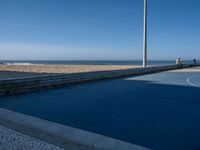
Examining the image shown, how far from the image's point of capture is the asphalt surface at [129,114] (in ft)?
16.5

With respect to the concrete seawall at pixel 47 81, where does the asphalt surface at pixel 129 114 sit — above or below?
below

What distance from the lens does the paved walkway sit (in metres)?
4.41

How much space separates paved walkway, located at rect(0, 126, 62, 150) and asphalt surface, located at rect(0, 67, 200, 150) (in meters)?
1.31

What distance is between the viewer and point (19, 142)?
15.3 ft

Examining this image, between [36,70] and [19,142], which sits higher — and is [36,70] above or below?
above

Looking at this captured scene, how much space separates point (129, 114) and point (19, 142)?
3.33m

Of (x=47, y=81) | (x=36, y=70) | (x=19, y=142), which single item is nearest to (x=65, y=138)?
(x=19, y=142)

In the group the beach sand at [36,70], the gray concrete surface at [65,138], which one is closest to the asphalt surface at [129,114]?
the gray concrete surface at [65,138]

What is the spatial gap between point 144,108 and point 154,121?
4.94 ft

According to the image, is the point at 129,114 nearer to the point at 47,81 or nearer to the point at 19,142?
the point at 19,142

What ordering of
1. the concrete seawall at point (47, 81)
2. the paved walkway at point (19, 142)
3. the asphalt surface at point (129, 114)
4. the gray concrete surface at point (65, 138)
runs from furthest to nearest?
the concrete seawall at point (47, 81)
the asphalt surface at point (129, 114)
the gray concrete surface at point (65, 138)
the paved walkway at point (19, 142)

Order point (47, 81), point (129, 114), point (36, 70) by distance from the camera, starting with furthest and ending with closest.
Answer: point (36, 70), point (47, 81), point (129, 114)

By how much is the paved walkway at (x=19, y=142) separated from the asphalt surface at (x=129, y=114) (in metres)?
1.31

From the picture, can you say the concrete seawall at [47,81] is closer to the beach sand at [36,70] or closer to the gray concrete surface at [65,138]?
the gray concrete surface at [65,138]
